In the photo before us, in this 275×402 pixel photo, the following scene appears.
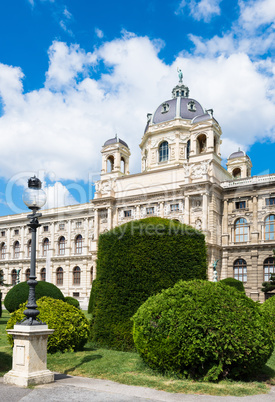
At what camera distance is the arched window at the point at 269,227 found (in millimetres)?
42719

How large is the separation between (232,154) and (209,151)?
1374 cm

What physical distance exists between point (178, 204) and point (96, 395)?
3915 cm

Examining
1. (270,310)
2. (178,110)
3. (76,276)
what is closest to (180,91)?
(178,110)

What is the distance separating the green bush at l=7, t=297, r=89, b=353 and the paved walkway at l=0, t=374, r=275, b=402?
→ 3.20m

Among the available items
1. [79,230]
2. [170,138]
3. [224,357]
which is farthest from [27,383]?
[79,230]

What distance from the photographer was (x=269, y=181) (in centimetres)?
4262

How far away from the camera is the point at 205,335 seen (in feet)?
28.3

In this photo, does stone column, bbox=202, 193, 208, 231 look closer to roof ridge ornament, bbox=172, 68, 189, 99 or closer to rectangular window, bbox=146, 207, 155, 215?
rectangular window, bbox=146, 207, 155, 215

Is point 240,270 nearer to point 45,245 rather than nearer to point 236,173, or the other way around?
point 236,173

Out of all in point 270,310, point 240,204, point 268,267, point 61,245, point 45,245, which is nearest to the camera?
point 270,310

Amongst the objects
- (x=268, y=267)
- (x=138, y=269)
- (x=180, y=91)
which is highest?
(x=180, y=91)

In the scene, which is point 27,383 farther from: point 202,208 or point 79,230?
point 79,230

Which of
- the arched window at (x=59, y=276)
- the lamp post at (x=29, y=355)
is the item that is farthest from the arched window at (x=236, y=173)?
the lamp post at (x=29, y=355)

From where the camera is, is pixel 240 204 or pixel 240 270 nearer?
pixel 240 270
